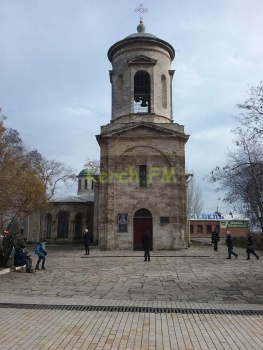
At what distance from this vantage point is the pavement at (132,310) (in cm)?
595

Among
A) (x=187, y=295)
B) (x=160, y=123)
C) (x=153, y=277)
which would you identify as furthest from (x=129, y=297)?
(x=160, y=123)

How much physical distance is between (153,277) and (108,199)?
38.6ft

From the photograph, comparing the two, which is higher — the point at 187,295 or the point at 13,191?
the point at 13,191

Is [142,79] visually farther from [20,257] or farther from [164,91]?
[20,257]

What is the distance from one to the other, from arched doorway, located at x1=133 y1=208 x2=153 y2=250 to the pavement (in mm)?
9627

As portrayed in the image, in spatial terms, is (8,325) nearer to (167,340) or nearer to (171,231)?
(167,340)

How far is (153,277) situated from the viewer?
13.1 metres

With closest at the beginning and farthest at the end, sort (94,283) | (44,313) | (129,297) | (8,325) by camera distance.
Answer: (8,325), (44,313), (129,297), (94,283)

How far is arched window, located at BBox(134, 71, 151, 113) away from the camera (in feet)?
85.7

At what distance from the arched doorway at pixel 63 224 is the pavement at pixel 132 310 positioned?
21093 millimetres

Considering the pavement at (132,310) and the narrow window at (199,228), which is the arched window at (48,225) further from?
the narrow window at (199,228)

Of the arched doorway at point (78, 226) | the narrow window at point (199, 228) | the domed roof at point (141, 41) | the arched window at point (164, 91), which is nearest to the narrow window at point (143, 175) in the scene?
the arched window at point (164, 91)

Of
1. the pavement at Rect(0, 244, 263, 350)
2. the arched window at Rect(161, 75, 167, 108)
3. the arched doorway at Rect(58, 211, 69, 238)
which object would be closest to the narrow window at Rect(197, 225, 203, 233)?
the arched doorway at Rect(58, 211, 69, 238)

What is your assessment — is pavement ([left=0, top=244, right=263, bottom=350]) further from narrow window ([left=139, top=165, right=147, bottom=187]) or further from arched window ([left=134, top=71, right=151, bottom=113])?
arched window ([left=134, top=71, right=151, bottom=113])
